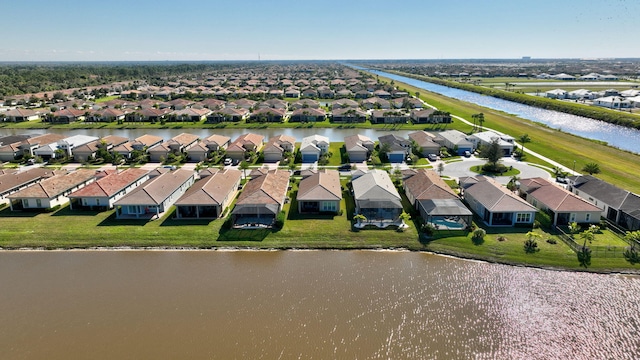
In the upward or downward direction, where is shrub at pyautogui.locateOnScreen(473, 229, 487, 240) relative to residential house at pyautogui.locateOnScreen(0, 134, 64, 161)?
downward

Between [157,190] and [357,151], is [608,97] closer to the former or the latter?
[357,151]

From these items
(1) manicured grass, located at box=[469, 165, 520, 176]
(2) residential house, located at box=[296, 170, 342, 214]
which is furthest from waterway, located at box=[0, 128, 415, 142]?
(2) residential house, located at box=[296, 170, 342, 214]

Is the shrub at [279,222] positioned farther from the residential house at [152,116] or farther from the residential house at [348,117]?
the residential house at [152,116]

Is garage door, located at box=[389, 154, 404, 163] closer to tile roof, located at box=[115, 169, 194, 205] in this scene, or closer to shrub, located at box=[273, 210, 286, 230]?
shrub, located at box=[273, 210, 286, 230]

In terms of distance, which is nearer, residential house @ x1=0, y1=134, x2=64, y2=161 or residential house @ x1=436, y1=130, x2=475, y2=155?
residential house @ x1=0, y1=134, x2=64, y2=161

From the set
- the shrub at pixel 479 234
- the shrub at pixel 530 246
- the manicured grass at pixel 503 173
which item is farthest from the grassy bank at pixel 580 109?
the shrub at pixel 479 234
